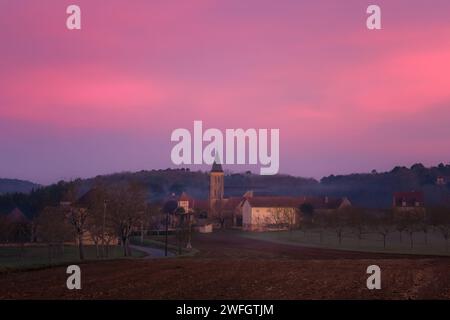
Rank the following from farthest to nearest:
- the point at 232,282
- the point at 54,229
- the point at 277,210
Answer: the point at 277,210 < the point at 54,229 < the point at 232,282

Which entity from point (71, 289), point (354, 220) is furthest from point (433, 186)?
point (71, 289)

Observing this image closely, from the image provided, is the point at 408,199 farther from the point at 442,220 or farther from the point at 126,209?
the point at 126,209

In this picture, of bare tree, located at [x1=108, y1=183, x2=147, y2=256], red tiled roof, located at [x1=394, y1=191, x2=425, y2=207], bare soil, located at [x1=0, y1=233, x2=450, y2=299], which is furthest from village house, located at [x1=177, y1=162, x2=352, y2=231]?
bare soil, located at [x1=0, y1=233, x2=450, y2=299]

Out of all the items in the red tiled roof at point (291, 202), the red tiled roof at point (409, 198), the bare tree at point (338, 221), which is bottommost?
the bare tree at point (338, 221)

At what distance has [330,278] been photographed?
26.6 m

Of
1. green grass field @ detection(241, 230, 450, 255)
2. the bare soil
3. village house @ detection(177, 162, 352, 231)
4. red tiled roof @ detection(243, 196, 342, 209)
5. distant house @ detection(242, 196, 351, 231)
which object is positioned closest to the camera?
the bare soil

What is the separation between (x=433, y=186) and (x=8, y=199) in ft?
436

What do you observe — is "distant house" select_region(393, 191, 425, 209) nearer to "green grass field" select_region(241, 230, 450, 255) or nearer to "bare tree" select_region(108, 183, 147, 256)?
"green grass field" select_region(241, 230, 450, 255)

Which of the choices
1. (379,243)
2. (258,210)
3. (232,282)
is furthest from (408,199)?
(232,282)

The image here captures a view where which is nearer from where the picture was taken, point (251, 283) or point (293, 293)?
point (293, 293)

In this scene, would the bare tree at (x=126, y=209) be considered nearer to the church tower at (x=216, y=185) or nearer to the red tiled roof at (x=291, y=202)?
the red tiled roof at (x=291, y=202)

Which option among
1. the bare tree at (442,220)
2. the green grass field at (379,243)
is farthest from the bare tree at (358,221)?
the bare tree at (442,220)

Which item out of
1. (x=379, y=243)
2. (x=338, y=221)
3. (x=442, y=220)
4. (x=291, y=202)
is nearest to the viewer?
(x=442, y=220)
